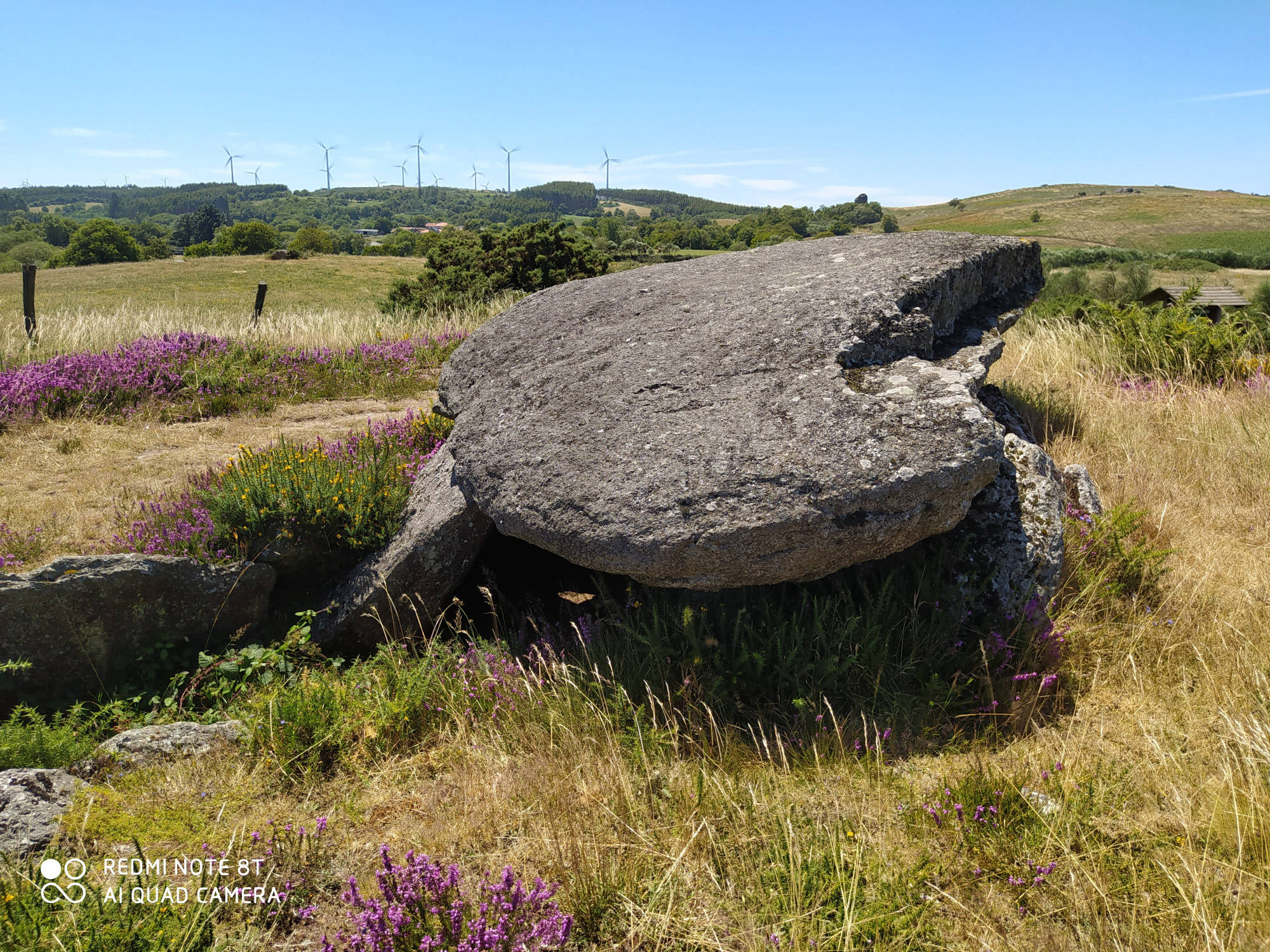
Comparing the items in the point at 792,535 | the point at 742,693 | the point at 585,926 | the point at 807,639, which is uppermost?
the point at 792,535

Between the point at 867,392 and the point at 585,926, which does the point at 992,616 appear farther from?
the point at 585,926

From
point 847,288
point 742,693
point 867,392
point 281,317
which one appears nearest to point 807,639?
point 742,693

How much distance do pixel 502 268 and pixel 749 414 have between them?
14.4 m

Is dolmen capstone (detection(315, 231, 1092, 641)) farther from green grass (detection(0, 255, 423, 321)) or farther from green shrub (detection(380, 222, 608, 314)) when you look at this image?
green grass (detection(0, 255, 423, 321))

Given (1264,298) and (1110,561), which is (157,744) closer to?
(1110,561)

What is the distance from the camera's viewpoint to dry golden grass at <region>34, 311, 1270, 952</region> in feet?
8.35

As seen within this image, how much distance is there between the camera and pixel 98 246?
83.8 m

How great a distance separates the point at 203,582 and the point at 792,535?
3.74m

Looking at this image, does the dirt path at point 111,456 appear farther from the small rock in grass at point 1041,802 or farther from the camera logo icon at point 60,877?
the small rock in grass at point 1041,802

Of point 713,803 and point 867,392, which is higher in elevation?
point 867,392

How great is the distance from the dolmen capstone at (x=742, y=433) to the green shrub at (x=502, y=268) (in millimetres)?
10952

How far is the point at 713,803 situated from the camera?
10.3ft

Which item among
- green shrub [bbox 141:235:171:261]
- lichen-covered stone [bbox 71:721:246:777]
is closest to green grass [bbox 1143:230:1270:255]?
lichen-covered stone [bbox 71:721:246:777]

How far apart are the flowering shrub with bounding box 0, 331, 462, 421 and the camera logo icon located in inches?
271
